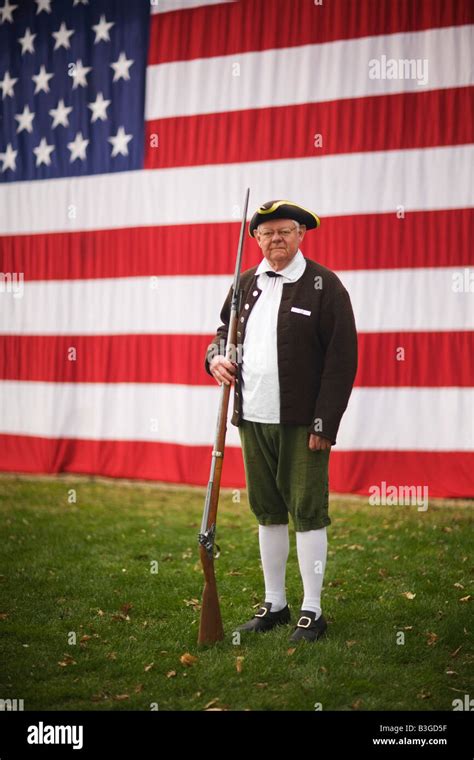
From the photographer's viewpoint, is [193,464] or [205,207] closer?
[205,207]

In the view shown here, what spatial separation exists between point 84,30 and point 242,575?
196 inches

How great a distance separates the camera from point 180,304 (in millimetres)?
6969

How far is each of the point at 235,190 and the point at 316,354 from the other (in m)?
3.28

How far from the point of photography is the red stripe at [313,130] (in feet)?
19.9

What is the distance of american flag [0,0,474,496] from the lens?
6.12 metres

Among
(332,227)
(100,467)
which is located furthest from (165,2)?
(100,467)

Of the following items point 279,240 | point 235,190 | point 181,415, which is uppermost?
point 235,190

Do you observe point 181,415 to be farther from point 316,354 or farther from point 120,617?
point 316,354

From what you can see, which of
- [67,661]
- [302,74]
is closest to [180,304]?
[302,74]

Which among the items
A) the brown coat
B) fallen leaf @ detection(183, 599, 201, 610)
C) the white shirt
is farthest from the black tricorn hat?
fallen leaf @ detection(183, 599, 201, 610)

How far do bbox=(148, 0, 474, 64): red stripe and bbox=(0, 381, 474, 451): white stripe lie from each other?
2673 mm

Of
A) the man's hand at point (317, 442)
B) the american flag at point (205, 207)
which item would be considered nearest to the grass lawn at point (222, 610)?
the american flag at point (205, 207)

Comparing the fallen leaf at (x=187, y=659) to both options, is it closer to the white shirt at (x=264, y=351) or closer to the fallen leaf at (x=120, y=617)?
the fallen leaf at (x=120, y=617)

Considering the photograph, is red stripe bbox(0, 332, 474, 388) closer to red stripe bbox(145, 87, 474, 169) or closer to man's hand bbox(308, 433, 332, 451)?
red stripe bbox(145, 87, 474, 169)
